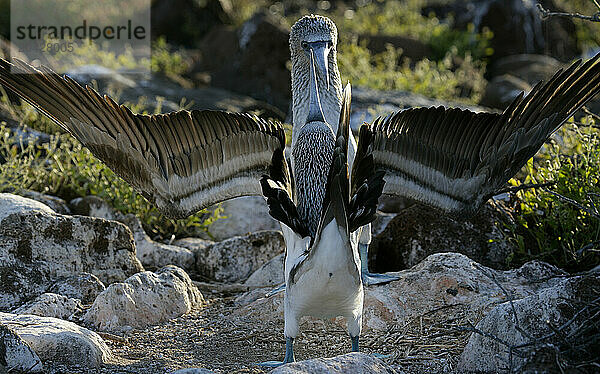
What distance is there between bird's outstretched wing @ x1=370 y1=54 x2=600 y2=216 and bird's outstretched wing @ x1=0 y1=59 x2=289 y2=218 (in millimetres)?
644

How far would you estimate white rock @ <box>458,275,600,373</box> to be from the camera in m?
3.55

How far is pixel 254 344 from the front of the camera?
4.62 metres

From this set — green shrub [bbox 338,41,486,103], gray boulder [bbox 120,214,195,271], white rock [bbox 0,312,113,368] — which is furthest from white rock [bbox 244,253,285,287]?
green shrub [bbox 338,41,486,103]

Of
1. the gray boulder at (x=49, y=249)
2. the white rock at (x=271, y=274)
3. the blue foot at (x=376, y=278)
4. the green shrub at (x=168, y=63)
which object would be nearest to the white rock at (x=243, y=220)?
the white rock at (x=271, y=274)

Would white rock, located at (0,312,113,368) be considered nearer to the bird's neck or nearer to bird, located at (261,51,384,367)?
bird, located at (261,51,384,367)

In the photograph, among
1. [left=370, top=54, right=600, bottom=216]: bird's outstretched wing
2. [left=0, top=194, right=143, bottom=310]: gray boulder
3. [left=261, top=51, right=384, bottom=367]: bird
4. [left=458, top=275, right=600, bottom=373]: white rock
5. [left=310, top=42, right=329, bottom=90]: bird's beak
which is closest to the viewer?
[left=261, top=51, right=384, bottom=367]: bird

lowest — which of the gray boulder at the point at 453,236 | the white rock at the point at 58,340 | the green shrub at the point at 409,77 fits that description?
the white rock at the point at 58,340

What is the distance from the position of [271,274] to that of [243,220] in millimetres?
1494

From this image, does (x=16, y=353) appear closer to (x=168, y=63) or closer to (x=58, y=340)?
(x=58, y=340)

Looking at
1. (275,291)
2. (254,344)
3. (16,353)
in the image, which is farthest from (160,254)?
(16,353)

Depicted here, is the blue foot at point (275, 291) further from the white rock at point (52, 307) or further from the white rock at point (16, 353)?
the white rock at point (16, 353)

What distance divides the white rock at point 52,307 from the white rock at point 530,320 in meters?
2.56

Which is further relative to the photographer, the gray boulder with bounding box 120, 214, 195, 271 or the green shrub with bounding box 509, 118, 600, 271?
the gray boulder with bounding box 120, 214, 195, 271

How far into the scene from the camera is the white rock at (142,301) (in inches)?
187
